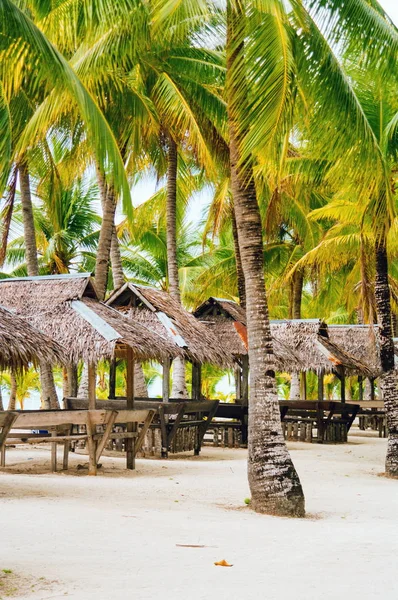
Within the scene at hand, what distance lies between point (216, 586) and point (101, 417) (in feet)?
22.4

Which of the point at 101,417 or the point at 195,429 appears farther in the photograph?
the point at 195,429

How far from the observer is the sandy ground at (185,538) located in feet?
21.4

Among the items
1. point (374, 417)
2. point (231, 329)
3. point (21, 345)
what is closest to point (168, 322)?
point (231, 329)

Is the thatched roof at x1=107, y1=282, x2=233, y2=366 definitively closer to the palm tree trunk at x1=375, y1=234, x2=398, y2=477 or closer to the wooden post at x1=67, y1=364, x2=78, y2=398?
the palm tree trunk at x1=375, y1=234, x2=398, y2=477

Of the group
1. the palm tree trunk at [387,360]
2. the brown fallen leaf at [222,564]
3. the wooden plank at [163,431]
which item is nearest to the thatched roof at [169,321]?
the wooden plank at [163,431]

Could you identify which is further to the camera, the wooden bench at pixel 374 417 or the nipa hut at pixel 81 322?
the wooden bench at pixel 374 417

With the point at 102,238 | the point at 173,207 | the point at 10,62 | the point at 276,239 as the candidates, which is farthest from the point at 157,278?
the point at 10,62

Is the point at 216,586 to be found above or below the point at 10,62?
below

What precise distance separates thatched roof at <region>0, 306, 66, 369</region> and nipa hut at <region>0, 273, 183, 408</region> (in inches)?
68.4

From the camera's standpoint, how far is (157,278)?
37406 mm

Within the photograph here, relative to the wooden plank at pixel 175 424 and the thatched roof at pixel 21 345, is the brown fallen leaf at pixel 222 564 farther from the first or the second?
the wooden plank at pixel 175 424

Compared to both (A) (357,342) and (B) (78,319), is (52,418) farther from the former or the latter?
(A) (357,342)

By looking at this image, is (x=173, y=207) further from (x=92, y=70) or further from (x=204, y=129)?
Result: (x=92, y=70)

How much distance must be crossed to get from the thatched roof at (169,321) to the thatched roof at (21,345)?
4.38 metres
